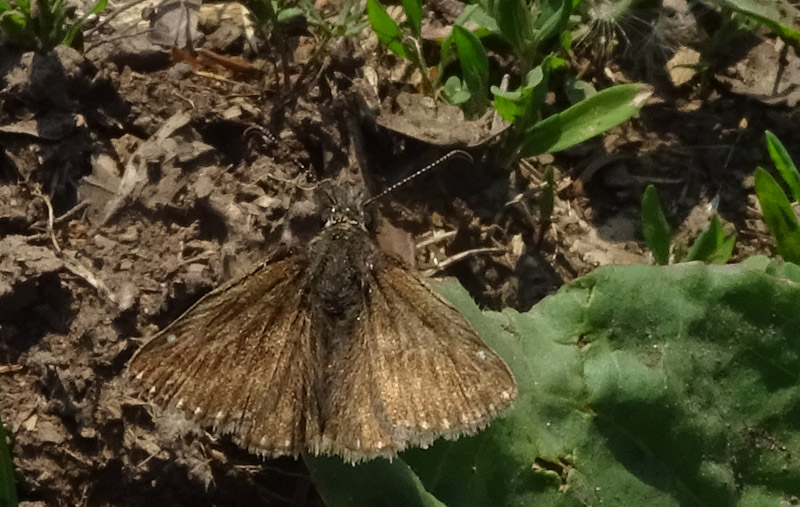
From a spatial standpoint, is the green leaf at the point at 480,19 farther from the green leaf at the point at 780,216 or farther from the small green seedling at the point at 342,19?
the green leaf at the point at 780,216

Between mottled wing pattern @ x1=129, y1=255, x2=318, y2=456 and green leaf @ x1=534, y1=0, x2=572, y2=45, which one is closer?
mottled wing pattern @ x1=129, y1=255, x2=318, y2=456

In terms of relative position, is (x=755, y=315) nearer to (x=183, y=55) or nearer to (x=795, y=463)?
(x=795, y=463)

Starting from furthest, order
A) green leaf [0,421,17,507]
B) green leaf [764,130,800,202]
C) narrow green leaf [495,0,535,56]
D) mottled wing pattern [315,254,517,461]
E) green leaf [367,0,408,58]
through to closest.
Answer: green leaf [367,0,408,58] < narrow green leaf [495,0,535,56] < green leaf [764,130,800,202] < green leaf [0,421,17,507] < mottled wing pattern [315,254,517,461]

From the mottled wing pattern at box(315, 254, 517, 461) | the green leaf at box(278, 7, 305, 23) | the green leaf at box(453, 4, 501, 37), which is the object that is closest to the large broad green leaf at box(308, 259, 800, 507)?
the mottled wing pattern at box(315, 254, 517, 461)

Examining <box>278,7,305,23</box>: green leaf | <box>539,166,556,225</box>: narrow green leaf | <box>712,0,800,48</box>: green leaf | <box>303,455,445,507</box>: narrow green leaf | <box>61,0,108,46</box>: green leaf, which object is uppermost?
<box>61,0,108,46</box>: green leaf

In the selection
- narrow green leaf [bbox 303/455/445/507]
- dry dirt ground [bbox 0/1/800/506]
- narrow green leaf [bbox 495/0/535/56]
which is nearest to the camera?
narrow green leaf [bbox 303/455/445/507]

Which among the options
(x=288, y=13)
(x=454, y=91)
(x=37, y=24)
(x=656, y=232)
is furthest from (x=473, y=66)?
(x=37, y=24)

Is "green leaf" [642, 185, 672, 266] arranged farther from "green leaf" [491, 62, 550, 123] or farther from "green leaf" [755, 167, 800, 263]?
"green leaf" [491, 62, 550, 123]
